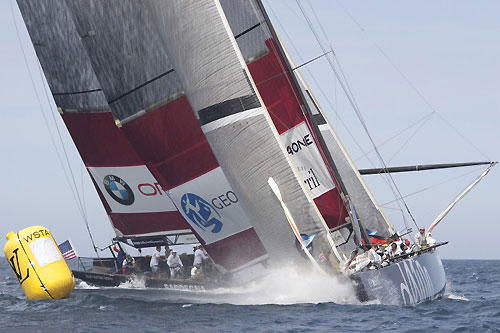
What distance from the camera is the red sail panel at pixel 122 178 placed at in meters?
20.4

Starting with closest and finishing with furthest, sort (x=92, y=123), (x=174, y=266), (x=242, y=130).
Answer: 1. (x=242, y=130)
2. (x=174, y=266)
3. (x=92, y=123)

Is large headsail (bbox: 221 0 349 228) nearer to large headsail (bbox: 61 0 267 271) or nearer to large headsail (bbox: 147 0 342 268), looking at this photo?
large headsail (bbox: 61 0 267 271)

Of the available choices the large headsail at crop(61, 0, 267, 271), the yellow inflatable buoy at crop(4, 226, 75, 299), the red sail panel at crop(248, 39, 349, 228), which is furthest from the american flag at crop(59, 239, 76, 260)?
the red sail panel at crop(248, 39, 349, 228)

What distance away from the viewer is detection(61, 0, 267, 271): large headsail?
55.6 ft

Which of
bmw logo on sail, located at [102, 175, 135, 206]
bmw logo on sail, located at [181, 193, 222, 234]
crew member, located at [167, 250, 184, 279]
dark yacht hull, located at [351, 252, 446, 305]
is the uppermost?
bmw logo on sail, located at [102, 175, 135, 206]

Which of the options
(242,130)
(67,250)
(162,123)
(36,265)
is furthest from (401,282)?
(67,250)

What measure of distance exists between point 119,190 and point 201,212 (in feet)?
14.7

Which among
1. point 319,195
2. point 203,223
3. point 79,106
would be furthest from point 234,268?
point 79,106

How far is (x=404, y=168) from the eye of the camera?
63.0 feet

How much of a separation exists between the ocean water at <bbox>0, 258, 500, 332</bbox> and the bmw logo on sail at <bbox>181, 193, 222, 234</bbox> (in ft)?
4.53

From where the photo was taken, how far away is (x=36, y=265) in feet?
57.0

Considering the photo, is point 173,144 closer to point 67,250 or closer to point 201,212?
point 201,212

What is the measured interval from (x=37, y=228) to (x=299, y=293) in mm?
6190

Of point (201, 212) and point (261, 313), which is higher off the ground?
point (201, 212)
